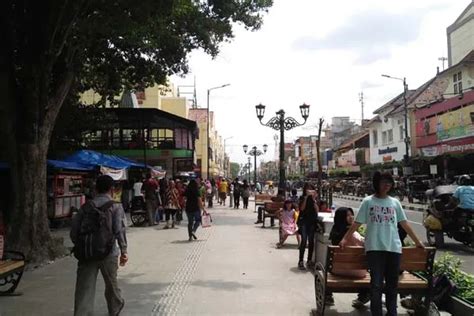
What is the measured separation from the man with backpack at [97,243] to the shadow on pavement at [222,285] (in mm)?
2284

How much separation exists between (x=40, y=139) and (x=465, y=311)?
8.32 meters

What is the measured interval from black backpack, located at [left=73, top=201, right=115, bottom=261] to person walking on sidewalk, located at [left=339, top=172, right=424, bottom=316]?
274cm

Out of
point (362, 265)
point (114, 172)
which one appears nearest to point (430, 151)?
point (114, 172)

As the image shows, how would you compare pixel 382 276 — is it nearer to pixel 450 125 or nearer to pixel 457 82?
pixel 450 125

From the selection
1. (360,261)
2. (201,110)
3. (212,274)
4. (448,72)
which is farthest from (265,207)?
(201,110)

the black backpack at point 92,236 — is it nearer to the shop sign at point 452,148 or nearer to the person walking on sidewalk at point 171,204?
the person walking on sidewalk at point 171,204

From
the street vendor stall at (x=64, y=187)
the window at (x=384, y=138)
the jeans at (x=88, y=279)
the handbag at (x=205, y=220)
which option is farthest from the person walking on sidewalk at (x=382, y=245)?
the window at (x=384, y=138)

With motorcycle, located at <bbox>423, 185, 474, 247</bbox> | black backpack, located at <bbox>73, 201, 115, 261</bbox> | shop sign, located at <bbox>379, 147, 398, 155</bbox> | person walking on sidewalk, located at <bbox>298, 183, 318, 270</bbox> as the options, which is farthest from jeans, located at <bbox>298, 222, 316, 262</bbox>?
shop sign, located at <bbox>379, 147, 398, 155</bbox>

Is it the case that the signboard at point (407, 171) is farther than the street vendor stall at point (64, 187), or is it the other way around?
the signboard at point (407, 171)

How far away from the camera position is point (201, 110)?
246 feet

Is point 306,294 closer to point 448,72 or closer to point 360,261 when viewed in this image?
point 360,261

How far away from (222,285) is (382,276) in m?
3.29

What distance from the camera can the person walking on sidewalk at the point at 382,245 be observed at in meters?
5.85

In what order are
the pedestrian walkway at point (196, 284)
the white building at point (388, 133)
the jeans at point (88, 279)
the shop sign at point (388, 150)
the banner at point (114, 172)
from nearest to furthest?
the jeans at point (88, 279)
the pedestrian walkway at point (196, 284)
the banner at point (114, 172)
the white building at point (388, 133)
the shop sign at point (388, 150)
